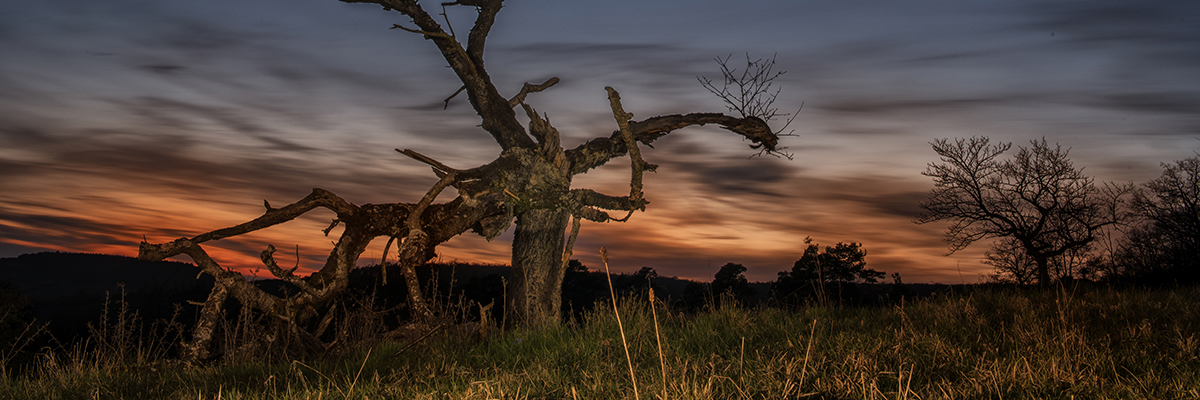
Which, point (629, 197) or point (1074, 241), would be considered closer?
point (629, 197)

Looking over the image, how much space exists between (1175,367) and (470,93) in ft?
29.9

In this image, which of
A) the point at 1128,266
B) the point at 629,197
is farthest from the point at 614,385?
the point at 1128,266

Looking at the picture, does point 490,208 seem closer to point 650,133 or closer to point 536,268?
Answer: point 536,268

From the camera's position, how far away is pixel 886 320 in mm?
7012

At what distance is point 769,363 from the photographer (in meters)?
4.36

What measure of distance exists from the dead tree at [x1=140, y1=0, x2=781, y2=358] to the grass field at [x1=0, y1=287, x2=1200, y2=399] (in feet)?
4.14

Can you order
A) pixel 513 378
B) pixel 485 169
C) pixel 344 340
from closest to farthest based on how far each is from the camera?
pixel 513 378, pixel 344 340, pixel 485 169

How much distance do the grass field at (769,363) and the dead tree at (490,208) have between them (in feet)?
4.14

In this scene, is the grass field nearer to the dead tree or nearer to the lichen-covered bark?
the dead tree

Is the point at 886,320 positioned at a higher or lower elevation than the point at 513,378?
higher

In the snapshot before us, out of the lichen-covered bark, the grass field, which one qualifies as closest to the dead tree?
the lichen-covered bark

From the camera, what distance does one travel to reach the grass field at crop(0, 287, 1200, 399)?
12.4 ft

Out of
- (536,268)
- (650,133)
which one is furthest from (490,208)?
(650,133)

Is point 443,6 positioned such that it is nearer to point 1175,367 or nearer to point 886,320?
Result: point 886,320
